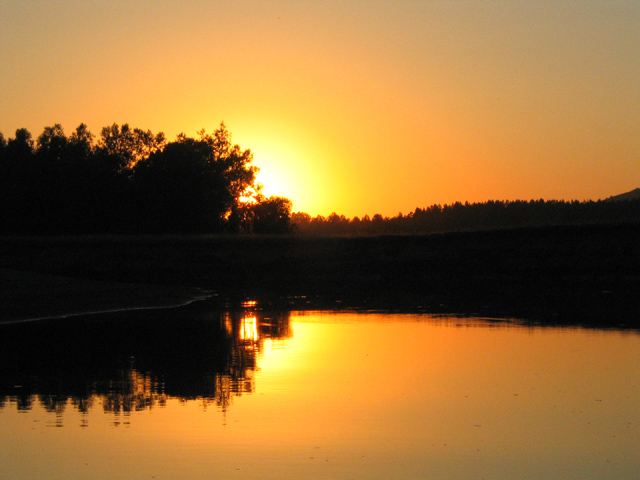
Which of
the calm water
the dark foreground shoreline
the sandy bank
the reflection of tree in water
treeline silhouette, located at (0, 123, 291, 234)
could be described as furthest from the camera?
treeline silhouette, located at (0, 123, 291, 234)

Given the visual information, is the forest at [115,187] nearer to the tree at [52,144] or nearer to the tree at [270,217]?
the tree at [52,144]

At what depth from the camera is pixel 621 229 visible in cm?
6234

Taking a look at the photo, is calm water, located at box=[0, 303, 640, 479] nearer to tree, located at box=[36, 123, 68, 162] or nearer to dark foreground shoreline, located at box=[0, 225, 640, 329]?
dark foreground shoreline, located at box=[0, 225, 640, 329]

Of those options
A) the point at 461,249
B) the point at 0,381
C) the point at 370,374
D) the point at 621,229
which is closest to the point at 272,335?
the point at 370,374

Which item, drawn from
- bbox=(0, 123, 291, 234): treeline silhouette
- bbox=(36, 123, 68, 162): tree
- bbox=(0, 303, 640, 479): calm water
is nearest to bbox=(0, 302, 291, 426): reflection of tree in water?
bbox=(0, 303, 640, 479): calm water

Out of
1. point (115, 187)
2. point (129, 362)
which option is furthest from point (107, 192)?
point (129, 362)

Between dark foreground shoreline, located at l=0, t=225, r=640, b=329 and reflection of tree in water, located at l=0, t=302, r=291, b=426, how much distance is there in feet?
19.5

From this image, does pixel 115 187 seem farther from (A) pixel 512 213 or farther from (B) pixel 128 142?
(A) pixel 512 213

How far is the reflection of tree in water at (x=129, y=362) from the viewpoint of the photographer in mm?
12682

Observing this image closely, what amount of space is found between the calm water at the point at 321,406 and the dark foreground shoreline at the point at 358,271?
8.92m

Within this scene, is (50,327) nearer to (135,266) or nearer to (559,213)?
(135,266)

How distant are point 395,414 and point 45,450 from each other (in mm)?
5364

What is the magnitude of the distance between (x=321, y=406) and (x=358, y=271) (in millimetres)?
49821

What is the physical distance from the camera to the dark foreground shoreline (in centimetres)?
3172
